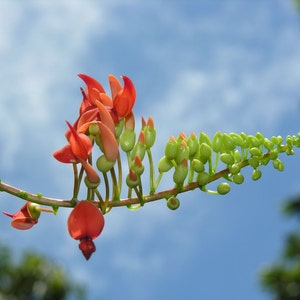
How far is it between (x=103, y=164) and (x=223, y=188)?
9.1 inches

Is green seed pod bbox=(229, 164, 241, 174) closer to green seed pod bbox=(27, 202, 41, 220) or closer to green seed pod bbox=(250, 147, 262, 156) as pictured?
green seed pod bbox=(250, 147, 262, 156)

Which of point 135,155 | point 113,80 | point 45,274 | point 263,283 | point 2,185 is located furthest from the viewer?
point 45,274

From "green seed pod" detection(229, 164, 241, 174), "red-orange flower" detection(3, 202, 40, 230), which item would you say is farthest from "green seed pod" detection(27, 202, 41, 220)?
"green seed pod" detection(229, 164, 241, 174)

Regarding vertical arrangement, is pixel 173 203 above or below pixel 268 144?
below

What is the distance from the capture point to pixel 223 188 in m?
1.41

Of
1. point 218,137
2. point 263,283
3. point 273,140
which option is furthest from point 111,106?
point 263,283

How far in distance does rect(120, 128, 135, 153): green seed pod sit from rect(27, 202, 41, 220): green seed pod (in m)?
0.19

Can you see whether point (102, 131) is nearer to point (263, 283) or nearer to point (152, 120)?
point (152, 120)

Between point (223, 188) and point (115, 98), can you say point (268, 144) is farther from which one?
point (115, 98)

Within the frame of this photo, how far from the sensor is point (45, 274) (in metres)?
29.6

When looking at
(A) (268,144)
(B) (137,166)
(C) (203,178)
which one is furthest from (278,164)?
(B) (137,166)

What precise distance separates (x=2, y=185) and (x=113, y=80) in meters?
0.35

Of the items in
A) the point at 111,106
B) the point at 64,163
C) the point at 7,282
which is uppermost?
the point at 7,282

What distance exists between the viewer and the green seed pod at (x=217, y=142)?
1.42 meters
